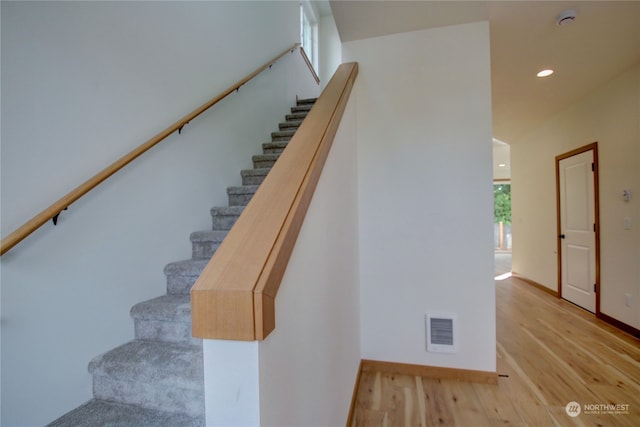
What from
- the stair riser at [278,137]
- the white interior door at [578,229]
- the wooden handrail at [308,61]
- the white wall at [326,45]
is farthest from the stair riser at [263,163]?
the white wall at [326,45]

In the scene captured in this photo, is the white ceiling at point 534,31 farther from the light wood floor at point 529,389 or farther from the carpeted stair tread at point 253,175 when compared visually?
the light wood floor at point 529,389

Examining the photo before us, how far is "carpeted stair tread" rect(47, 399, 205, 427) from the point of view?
3.60ft

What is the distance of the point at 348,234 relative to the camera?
5.53 feet

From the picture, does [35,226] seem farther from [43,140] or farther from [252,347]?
[252,347]

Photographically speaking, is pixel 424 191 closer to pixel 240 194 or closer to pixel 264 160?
pixel 240 194

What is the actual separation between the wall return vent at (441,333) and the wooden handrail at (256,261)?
5.13ft

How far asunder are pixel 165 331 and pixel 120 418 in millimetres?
372

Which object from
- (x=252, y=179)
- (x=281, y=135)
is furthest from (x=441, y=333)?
(x=281, y=135)

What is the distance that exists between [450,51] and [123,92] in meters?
2.04

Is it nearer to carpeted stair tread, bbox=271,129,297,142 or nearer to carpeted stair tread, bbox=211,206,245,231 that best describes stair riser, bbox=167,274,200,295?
carpeted stair tread, bbox=211,206,245,231

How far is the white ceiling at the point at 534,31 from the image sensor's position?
1.80 metres

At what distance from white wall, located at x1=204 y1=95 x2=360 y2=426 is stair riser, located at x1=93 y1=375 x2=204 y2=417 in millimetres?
517

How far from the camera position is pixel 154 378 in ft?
3.86

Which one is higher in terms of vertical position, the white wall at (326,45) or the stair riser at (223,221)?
the white wall at (326,45)
